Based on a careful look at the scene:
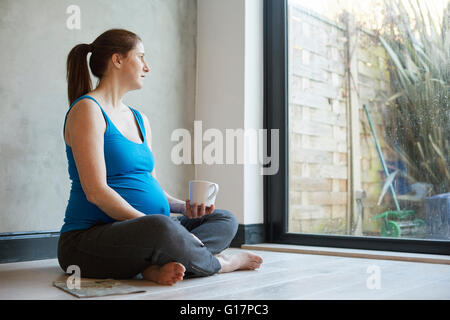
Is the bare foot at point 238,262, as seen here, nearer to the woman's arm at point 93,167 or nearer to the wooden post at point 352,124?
the woman's arm at point 93,167

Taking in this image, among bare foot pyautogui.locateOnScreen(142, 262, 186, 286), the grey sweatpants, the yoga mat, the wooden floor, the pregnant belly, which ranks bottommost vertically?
the wooden floor

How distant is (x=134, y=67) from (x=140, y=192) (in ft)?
1.61

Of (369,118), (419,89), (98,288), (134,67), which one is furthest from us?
(369,118)

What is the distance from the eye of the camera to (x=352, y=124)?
2729 mm

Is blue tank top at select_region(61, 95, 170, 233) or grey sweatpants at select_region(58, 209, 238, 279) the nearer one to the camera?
grey sweatpants at select_region(58, 209, 238, 279)

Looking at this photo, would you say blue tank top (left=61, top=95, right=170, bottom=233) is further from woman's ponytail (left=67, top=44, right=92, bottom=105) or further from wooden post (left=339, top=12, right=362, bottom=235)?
wooden post (left=339, top=12, right=362, bottom=235)

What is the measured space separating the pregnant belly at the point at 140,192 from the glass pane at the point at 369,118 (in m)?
1.16

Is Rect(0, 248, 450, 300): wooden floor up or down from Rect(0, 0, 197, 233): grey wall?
down

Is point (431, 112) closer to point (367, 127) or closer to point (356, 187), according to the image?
point (367, 127)

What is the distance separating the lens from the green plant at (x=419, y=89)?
95.0 inches

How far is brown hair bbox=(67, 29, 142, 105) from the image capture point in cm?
196

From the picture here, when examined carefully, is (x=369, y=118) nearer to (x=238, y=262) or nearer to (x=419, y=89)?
(x=419, y=89)

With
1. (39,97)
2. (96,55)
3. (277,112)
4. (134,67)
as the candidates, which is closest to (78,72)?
(96,55)

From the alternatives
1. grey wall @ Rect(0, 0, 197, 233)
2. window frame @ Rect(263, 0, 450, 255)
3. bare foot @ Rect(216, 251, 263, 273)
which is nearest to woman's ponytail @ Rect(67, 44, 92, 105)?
grey wall @ Rect(0, 0, 197, 233)
